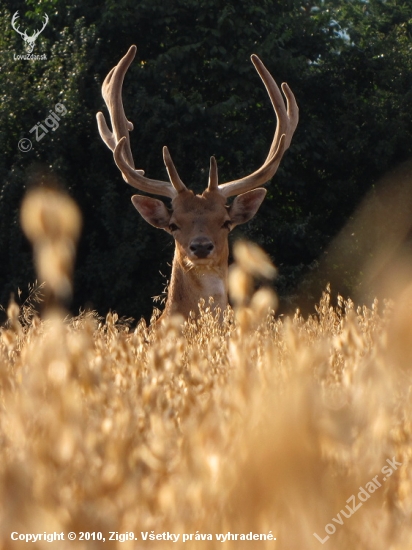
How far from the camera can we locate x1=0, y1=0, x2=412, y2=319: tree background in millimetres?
17125

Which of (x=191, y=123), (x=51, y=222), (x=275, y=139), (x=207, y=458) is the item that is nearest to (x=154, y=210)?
(x=275, y=139)

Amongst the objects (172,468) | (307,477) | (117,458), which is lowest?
(172,468)

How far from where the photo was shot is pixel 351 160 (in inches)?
741

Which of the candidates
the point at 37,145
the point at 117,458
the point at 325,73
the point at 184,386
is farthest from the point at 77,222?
the point at 325,73

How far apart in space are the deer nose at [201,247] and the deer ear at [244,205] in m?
0.69

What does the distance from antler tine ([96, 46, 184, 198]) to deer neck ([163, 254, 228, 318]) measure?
0.83m

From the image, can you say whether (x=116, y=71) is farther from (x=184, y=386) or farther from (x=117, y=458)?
(x=117, y=458)

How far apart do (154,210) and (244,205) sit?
29.4 inches

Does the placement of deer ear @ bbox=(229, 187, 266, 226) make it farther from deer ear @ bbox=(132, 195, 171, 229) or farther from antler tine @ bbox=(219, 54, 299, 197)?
deer ear @ bbox=(132, 195, 171, 229)

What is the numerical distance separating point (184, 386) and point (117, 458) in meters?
0.96

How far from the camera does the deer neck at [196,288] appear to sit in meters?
7.25

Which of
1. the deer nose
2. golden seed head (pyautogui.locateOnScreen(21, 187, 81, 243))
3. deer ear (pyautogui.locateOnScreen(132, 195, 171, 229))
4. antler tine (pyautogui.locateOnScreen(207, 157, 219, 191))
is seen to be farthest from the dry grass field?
deer ear (pyautogui.locateOnScreen(132, 195, 171, 229))

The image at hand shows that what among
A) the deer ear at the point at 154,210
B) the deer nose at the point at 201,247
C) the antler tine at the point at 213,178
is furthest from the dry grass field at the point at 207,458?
the deer ear at the point at 154,210

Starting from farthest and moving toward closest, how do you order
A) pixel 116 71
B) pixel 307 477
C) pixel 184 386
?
pixel 116 71, pixel 184 386, pixel 307 477
